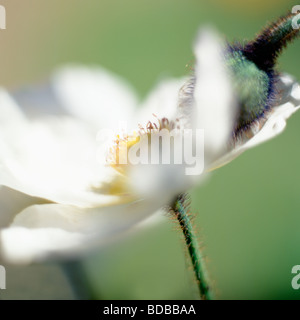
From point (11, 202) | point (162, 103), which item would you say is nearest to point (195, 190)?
point (162, 103)

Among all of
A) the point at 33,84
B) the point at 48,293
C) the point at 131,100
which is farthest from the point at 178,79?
the point at 48,293

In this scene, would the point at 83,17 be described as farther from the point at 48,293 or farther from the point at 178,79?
the point at 48,293

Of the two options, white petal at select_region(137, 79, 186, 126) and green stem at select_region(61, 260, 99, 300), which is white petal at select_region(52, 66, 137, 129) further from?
green stem at select_region(61, 260, 99, 300)

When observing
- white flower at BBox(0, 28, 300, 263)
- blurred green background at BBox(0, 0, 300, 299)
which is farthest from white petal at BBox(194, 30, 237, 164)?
blurred green background at BBox(0, 0, 300, 299)

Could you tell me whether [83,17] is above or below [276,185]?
above

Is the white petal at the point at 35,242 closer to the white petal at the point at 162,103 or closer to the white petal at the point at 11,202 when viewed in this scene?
the white petal at the point at 11,202

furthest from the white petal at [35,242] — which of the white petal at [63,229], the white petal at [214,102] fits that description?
the white petal at [214,102]
